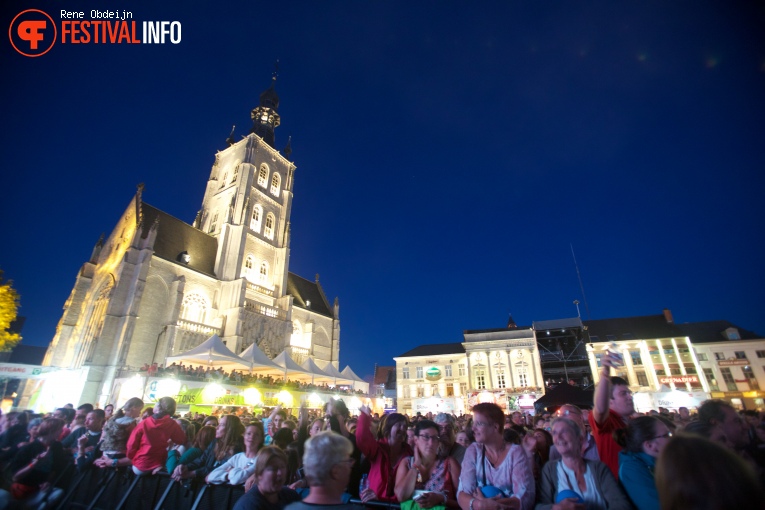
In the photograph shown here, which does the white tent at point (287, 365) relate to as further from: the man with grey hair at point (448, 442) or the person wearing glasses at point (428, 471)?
the person wearing glasses at point (428, 471)

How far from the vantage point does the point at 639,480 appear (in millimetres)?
2541

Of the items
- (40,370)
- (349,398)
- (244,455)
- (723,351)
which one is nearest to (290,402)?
(349,398)

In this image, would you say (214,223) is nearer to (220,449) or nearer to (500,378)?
(220,449)

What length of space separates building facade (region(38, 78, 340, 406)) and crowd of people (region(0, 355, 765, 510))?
714 inches

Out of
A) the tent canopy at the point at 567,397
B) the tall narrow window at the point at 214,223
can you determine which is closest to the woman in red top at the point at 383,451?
the tent canopy at the point at 567,397

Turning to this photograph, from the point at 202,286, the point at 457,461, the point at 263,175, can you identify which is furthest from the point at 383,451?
the point at 263,175

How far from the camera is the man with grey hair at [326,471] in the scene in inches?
84.2

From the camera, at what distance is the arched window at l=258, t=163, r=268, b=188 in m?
34.0

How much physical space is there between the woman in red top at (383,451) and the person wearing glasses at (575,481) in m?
1.43

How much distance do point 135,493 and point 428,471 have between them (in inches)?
170

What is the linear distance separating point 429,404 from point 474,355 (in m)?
7.40

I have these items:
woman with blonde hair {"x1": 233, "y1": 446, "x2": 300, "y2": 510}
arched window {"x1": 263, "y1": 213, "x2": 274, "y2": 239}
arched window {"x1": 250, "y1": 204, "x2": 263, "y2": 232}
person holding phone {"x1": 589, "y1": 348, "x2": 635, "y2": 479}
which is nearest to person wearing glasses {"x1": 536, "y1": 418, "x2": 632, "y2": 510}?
person holding phone {"x1": 589, "y1": 348, "x2": 635, "y2": 479}

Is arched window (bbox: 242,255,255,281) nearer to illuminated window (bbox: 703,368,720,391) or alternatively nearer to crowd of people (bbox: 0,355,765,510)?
crowd of people (bbox: 0,355,765,510)

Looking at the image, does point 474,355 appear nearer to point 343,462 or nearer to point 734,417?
point 734,417
